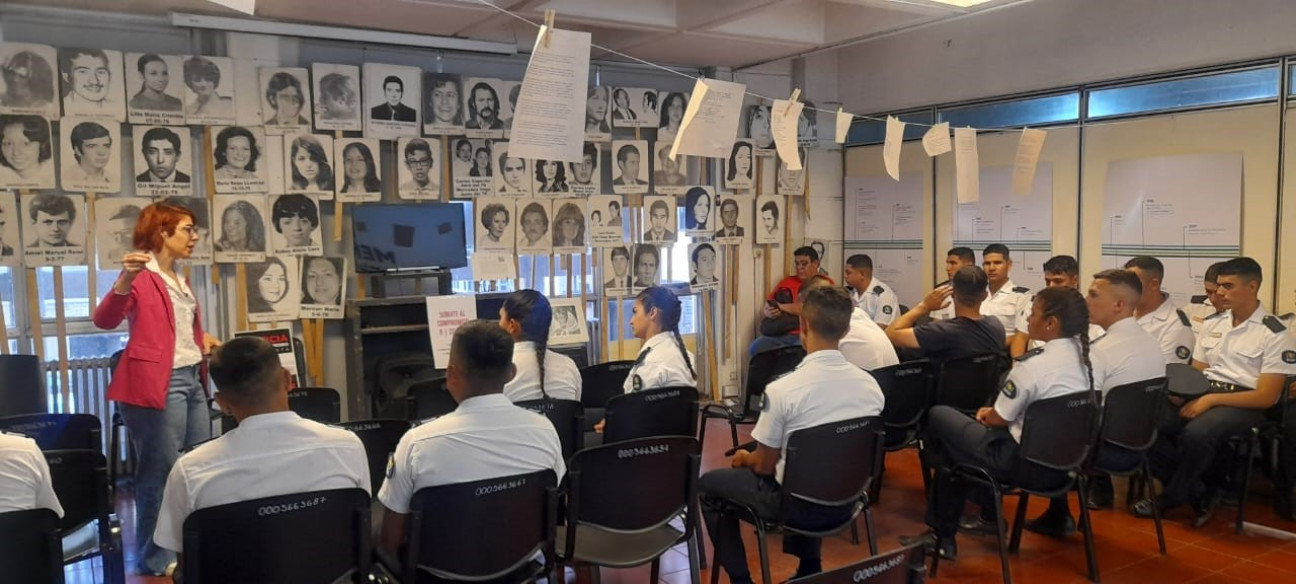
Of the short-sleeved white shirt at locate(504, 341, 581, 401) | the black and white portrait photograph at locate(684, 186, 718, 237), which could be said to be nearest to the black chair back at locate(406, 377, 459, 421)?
the short-sleeved white shirt at locate(504, 341, 581, 401)

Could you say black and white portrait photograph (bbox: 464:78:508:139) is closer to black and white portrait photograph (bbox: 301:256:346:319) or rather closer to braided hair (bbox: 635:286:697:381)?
black and white portrait photograph (bbox: 301:256:346:319)

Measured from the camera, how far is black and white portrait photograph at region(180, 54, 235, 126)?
521 cm

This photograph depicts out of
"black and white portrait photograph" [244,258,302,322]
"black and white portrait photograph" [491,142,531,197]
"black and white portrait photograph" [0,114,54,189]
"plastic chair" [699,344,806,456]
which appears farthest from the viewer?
"black and white portrait photograph" [491,142,531,197]

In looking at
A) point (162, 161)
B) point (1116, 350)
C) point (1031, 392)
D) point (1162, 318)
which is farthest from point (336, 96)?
point (1162, 318)

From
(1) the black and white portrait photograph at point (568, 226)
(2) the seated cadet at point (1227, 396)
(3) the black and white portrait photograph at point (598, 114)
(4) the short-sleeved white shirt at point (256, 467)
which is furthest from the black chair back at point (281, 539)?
(3) the black and white portrait photograph at point (598, 114)

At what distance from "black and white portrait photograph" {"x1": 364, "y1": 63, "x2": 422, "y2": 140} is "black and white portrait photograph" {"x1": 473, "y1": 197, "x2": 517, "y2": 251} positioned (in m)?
0.69

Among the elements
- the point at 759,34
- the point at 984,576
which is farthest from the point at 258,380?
the point at 759,34

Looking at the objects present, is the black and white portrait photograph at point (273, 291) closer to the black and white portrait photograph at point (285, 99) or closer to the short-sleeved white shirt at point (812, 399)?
the black and white portrait photograph at point (285, 99)

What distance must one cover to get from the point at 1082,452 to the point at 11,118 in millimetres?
5666

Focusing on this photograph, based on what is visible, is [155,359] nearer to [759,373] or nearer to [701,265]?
[759,373]

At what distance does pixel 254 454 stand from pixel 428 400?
5.62 ft

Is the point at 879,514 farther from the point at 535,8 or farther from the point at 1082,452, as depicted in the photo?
the point at 535,8

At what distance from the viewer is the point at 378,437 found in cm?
306

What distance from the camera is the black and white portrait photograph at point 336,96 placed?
5.59 meters
